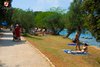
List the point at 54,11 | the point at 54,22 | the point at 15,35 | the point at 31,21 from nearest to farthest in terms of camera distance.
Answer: the point at 15,35, the point at 31,21, the point at 54,22, the point at 54,11

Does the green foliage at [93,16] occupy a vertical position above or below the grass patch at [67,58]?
above

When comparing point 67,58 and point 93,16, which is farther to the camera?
point 93,16

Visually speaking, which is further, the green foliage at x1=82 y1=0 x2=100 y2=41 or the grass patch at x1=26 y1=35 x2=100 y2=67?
the green foliage at x1=82 y1=0 x2=100 y2=41

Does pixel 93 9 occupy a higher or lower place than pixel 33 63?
higher

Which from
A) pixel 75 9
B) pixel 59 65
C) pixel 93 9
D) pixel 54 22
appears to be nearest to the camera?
pixel 59 65

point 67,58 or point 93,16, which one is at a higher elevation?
point 93,16

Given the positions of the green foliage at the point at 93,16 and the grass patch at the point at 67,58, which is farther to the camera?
the green foliage at the point at 93,16

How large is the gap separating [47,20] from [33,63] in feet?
212

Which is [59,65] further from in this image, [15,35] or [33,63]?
[15,35]

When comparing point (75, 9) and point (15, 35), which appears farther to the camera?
point (75, 9)

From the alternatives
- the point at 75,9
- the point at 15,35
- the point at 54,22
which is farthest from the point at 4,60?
the point at 54,22

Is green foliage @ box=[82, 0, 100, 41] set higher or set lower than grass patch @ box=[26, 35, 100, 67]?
higher

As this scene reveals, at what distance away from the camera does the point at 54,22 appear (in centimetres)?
8206

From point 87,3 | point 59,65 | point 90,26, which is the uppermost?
point 87,3
